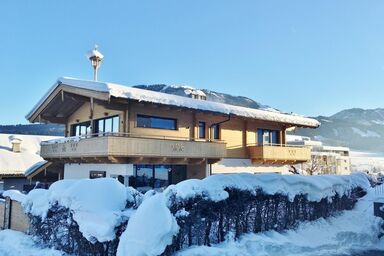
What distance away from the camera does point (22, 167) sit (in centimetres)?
2789

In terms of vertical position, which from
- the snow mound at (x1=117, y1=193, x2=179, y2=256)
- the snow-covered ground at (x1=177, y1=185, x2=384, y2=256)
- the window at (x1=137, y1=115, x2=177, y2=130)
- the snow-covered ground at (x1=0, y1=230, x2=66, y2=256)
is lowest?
the snow-covered ground at (x1=0, y1=230, x2=66, y2=256)

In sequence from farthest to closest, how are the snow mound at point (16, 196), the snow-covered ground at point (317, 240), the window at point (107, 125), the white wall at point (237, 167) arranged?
the white wall at point (237, 167)
the window at point (107, 125)
the snow mound at point (16, 196)
the snow-covered ground at point (317, 240)

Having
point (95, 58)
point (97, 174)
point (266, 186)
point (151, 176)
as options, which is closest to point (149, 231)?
point (266, 186)

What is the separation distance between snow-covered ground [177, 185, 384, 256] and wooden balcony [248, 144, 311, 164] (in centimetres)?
1002

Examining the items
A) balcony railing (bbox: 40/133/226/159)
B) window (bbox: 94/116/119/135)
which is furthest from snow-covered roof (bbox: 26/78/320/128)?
window (bbox: 94/116/119/135)

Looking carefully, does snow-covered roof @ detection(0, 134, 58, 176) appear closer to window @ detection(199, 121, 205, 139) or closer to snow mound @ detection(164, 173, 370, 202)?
window @ detection(199, 121, 205, 139)

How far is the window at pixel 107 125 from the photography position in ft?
60.3

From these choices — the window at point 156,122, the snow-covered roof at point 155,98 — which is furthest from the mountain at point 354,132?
the window at point 156,122

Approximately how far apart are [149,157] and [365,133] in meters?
153

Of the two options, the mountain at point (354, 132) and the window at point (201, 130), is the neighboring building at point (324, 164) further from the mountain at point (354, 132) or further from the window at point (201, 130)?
the mountain at point (354, 132)

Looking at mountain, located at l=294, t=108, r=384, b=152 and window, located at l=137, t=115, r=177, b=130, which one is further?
mountain, located at l=294, t=108, r=384, b=152

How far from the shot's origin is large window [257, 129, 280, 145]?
24703 mm

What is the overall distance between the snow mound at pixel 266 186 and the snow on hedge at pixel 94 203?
4.46ft

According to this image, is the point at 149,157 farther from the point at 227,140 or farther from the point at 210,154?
the point at 227,140
